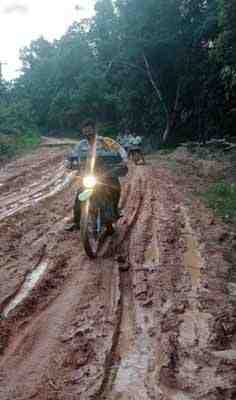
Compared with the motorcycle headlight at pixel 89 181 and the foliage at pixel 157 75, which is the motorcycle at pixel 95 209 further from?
the foliage at pixel 157 75

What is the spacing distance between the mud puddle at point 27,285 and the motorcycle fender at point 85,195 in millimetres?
989

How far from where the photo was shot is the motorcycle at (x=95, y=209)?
6.59 meters

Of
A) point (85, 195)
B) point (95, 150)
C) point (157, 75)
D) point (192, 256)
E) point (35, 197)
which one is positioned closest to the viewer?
point (85, 195)

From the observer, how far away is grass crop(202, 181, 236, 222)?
9.32 meters

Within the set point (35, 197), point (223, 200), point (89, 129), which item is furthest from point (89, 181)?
point (35, 197)

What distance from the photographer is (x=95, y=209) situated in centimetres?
702

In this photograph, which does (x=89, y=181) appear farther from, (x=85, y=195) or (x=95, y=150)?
(x=95, y=150)

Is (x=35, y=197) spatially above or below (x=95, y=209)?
below

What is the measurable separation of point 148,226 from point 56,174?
901cm

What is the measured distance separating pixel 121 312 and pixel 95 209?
2.40 m

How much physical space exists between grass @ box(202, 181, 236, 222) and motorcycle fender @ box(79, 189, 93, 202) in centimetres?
327

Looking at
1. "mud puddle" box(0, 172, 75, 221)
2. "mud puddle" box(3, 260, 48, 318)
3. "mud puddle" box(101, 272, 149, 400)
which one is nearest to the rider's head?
"mud puddle" box(3, 260, 48, 318)

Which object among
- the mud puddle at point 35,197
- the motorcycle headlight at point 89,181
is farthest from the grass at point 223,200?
the mud puddle at point 35,197

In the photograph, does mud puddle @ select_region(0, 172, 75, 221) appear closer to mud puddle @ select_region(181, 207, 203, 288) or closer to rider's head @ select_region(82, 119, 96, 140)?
rider's head @ select_region(82, 119, 96, 140)
